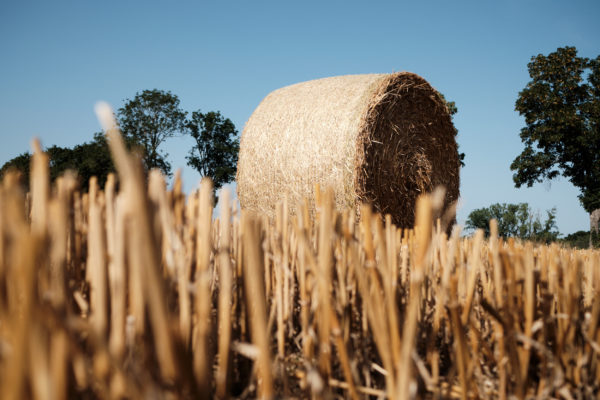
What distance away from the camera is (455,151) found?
22.2ft

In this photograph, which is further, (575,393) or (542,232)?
(542,232)

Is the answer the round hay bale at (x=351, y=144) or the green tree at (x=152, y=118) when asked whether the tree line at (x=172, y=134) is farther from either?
the round hay bale at (x=351, y=144)

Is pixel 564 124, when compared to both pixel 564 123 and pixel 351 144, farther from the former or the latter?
pixel 351 144

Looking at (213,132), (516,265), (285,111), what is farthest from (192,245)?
(213,132)

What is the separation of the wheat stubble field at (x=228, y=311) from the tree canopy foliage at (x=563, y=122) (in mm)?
17828

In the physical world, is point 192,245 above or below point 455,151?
below

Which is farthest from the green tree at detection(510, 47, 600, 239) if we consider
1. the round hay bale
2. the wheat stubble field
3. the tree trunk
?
the wheat stubble field

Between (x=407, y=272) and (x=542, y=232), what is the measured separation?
20900mm

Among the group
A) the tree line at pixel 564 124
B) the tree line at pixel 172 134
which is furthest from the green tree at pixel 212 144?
the tree line at pixel 564 124

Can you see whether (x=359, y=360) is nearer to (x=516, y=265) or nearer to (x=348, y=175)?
(x=516, y=265)

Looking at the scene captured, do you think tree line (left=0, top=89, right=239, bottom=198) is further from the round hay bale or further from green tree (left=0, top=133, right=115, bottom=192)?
the round hay bale

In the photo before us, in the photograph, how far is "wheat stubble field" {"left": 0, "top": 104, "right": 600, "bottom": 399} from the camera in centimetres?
57

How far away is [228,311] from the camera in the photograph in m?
0.80

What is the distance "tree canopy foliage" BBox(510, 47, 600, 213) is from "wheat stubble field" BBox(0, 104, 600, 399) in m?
17.8
